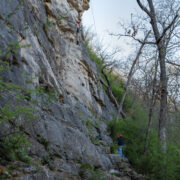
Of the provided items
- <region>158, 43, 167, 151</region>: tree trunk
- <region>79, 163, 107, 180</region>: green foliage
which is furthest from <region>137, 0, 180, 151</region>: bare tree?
<region>79, 163, 107, 180</region>: green foliage

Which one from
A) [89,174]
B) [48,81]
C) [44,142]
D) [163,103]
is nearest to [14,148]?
[44,142]

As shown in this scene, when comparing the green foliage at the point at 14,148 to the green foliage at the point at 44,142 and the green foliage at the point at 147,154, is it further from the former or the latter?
the green foliage at the point at 147,154

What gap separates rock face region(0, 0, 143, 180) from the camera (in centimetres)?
516

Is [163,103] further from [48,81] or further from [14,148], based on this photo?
[14,148]

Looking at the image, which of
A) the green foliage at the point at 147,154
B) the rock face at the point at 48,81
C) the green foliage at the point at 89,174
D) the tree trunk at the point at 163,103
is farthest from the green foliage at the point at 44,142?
the tree trunk at the point at 163,103

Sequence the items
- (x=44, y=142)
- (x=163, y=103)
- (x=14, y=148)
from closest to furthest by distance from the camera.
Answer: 1. (x=14, y=148)
2. (x=44, y=142)
3. (x=163, y=103)

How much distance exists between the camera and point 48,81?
8.29 meters

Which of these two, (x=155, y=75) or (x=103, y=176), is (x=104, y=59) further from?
(x=103, y=176)

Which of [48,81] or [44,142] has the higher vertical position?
[48,81]

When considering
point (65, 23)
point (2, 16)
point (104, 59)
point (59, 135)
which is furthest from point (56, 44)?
point (104, 59)

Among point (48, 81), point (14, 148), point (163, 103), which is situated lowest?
point (14, 148)

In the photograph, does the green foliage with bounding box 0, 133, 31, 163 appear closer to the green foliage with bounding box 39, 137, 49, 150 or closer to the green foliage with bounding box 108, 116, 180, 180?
the green foliage with bounding box 39, 137, 49, 150

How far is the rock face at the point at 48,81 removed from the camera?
16.9 ft

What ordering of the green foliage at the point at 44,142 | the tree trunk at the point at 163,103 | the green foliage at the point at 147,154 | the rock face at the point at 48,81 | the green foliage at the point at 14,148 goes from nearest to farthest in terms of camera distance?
the green foliage at the point at 14,148
the rock face at the point at 48,81
the green foliage at the point at 44,142
the green foliage at the point at 147,154
the tree trunk at the point at 163,103
